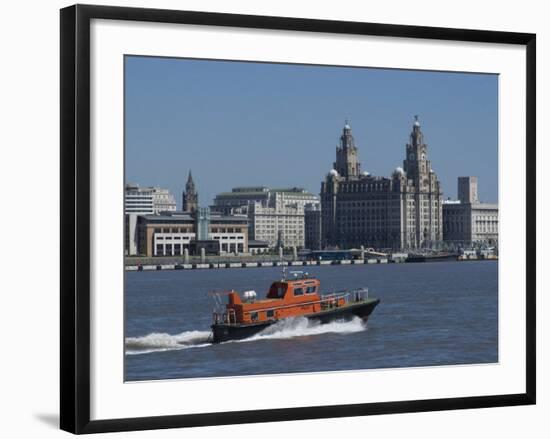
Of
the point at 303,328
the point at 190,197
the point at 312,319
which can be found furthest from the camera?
the point at 312,319

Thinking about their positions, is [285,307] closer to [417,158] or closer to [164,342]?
[417,158]

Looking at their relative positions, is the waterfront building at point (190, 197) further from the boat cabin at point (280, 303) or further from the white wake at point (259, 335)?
the white wake at point (259, 335)

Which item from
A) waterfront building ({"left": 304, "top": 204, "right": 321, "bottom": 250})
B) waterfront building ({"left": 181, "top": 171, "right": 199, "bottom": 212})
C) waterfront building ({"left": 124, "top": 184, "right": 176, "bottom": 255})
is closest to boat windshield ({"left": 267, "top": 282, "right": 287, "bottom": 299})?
waterfront building ({"left": 304, "top": 204, "right": 321, "bottom": 250})

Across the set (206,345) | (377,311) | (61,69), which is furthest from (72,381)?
(377,311)

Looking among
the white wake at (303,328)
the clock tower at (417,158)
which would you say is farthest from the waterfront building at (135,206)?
the clock tower at (417,158)

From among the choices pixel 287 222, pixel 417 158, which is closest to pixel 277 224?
pixel 287 222
